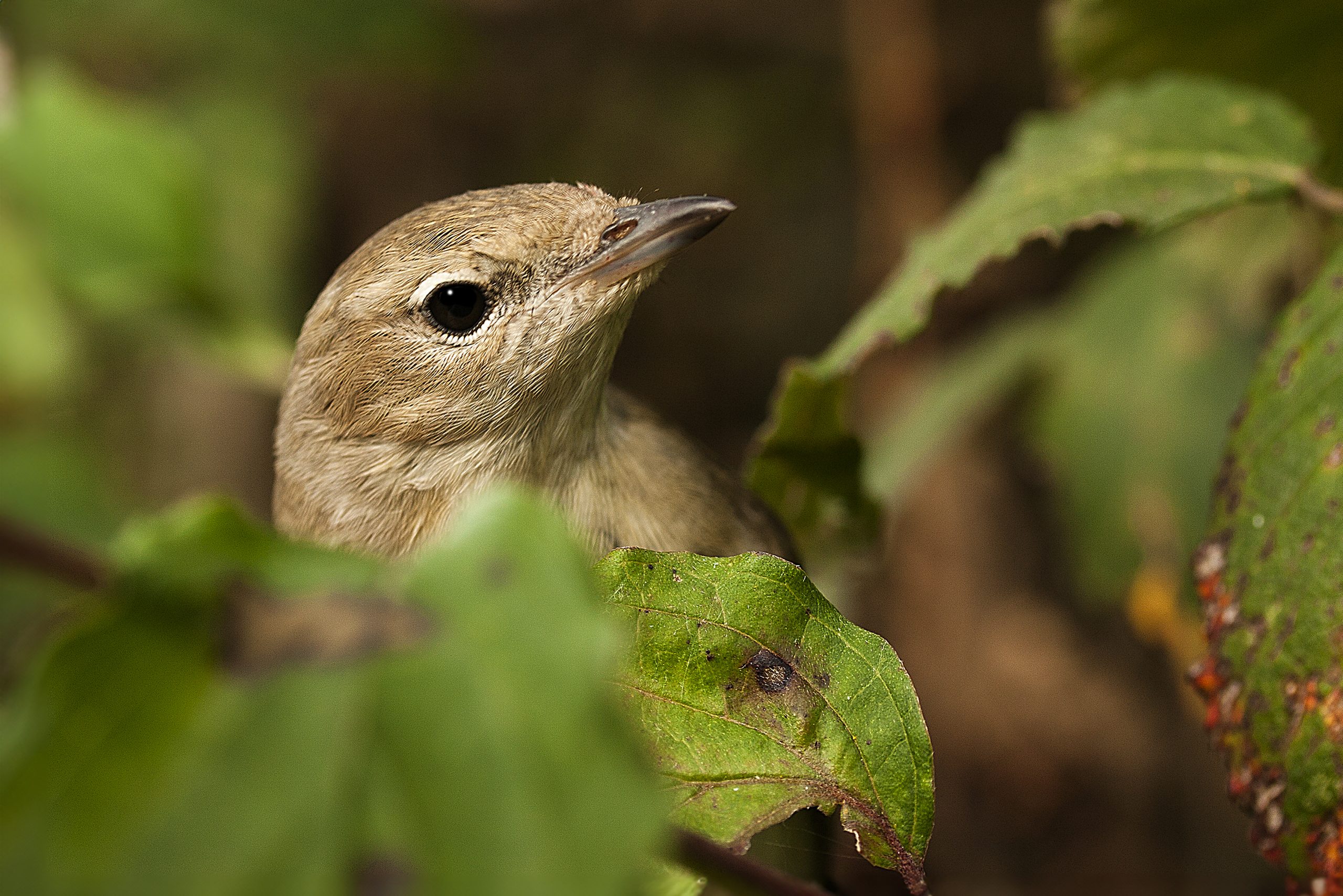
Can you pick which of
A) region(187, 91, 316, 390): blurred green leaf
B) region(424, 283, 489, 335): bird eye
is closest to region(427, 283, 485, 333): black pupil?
region(424, 283, 489, 335): bird eye

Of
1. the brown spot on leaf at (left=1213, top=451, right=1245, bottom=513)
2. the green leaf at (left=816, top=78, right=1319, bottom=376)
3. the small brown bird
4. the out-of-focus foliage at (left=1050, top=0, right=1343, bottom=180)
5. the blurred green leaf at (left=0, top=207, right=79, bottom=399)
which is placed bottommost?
the blurred green leaf at (left=0, top=207, right=79, bottom=399)

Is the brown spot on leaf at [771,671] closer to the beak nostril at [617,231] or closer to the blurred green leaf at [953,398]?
the beak nostril at [617,231]

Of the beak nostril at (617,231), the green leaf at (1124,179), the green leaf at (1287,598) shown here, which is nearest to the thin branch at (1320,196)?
the green leaf at (1124,179)

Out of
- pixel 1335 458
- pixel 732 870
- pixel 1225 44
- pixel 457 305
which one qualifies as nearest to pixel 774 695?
pixel 732 870

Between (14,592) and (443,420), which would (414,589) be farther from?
(14,592)

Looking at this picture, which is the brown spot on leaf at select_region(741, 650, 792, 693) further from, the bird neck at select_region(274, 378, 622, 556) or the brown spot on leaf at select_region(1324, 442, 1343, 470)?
the bird neck at select_region(274, 378, 622, 556)
